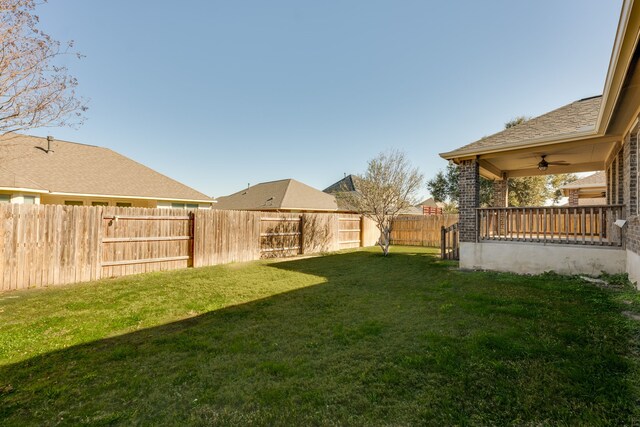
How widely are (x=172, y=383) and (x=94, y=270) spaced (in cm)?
711

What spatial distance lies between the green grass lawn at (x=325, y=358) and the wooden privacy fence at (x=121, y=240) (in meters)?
1.16

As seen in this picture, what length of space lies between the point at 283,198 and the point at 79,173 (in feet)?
40.9

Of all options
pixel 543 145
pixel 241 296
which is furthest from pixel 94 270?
pixel 543 145

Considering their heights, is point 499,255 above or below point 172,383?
above

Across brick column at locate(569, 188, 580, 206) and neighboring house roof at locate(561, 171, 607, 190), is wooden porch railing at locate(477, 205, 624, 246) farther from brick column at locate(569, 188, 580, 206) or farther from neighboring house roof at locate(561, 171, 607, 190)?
brick column at locate(569, 188, 580, 206)

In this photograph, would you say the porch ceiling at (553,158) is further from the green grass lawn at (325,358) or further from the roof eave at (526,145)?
the green grass lawn at (325,358)

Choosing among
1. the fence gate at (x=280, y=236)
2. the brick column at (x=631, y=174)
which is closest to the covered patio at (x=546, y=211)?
the brick column at (x=631, y=174)

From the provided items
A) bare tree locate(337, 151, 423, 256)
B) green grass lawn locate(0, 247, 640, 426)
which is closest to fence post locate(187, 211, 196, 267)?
green grass lawn locate(0, 247, 640, 426)

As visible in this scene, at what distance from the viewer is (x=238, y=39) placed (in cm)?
1362

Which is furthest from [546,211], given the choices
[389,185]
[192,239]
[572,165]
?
[192,239]

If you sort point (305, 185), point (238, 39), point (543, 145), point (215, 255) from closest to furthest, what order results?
point (543, 145), point (215, 255), point (238, 39), point (305, 185)

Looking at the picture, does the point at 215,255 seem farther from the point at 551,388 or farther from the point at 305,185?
the point at 305,185

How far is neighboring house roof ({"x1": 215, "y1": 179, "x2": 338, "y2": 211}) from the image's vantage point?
22703 mm

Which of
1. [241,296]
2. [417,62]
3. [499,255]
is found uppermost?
[417,62]
